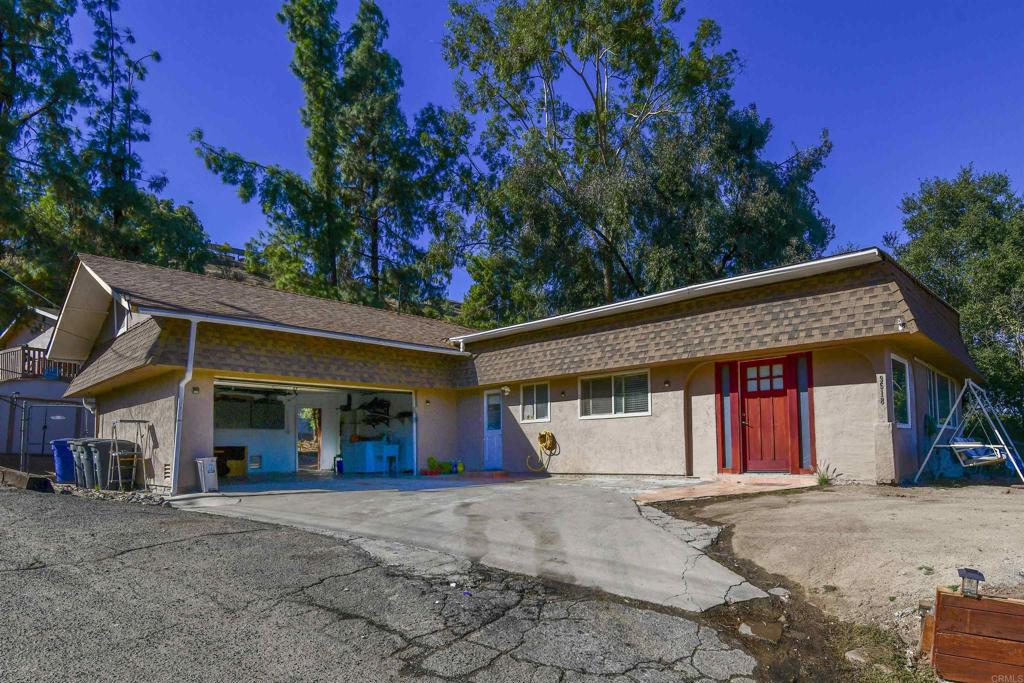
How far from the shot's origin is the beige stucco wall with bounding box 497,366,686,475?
1266 cm

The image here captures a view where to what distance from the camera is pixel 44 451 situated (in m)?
18.6

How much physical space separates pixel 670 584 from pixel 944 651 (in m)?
2.00

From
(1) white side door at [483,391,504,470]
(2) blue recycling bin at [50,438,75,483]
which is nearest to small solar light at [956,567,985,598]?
(1) white side door at [483,391,504,470]

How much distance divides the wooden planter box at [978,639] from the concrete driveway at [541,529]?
149cm

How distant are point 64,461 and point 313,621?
11.5 metres

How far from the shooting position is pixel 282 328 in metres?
12.6

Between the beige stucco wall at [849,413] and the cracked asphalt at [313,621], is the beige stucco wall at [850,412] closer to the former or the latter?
the beige stucco wall at [849,413]

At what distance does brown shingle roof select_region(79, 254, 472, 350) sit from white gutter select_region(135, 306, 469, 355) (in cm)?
11

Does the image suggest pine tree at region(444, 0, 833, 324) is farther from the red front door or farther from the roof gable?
the red front door

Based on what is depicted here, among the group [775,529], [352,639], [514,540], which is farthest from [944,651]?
[514,540]

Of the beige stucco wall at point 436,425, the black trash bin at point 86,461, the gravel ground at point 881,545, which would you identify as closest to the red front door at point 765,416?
the gravel ground at point 881,545

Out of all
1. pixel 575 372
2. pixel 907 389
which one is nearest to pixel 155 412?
pixel 575 372

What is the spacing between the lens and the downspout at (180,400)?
11.4 m

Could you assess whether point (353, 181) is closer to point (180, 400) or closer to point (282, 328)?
point (282, 328)
